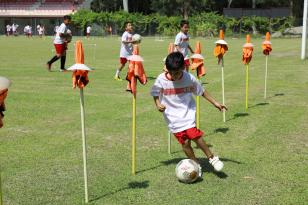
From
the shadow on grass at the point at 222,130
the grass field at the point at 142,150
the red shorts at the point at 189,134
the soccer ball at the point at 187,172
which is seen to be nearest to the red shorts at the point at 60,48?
the grass field at the point at 142,150

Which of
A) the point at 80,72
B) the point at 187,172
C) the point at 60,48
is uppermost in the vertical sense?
the point at 80,72

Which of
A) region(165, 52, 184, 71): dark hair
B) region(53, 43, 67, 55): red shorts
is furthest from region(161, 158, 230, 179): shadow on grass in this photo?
region(53, 43, 67, 55): red shorts

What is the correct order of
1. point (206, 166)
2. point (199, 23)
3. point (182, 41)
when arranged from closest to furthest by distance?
point (206, 166), point (182, 41), point (199, 23)

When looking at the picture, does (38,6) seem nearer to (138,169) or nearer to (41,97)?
(41,97)

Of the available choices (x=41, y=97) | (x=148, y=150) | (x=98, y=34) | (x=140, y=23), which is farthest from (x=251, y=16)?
(x=148, y=150)

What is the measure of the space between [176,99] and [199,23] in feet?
181

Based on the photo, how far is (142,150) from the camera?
7.70 meters

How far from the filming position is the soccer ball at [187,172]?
606 centimetres

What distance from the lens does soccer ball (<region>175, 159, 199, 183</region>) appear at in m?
6.06

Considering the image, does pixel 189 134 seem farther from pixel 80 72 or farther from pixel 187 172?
pixel 80 72

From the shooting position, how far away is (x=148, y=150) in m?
7.70

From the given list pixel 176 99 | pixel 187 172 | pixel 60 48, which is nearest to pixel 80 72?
pixel 176 99

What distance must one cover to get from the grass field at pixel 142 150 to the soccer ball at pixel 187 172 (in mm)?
108

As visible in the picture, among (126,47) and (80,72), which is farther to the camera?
(126,47)
